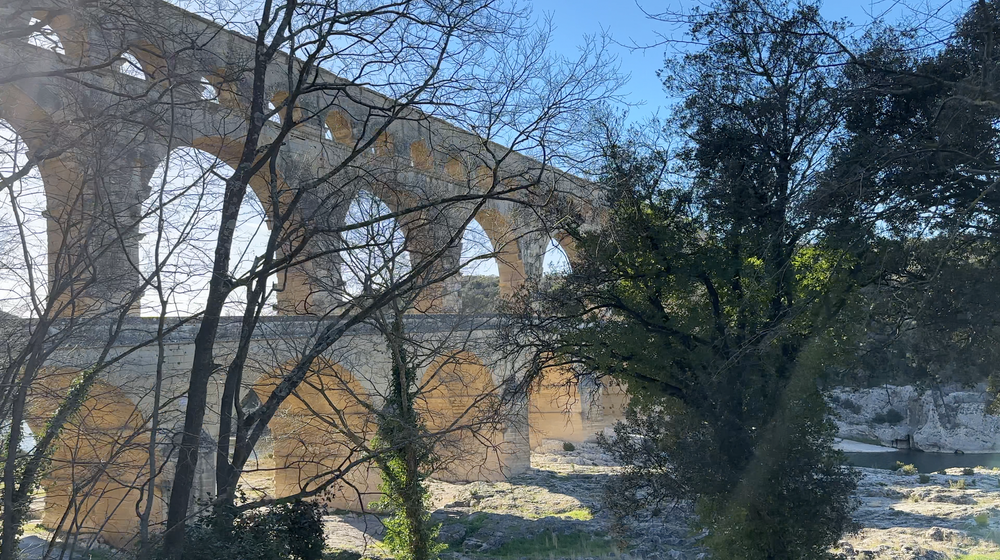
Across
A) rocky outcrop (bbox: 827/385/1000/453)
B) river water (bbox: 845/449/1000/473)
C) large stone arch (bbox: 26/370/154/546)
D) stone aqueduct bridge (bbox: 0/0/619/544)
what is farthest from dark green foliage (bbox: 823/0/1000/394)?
rocky outcrop (bbox: 827/385/1000/453)

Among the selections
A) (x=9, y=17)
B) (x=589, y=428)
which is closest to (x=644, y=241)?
(x=9, y=17)

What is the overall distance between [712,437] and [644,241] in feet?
7.30

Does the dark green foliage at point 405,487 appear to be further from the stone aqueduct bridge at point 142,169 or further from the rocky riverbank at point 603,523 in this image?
the stone aqueduct bridge at point 142,169

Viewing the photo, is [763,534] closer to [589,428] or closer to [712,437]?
[712,437]

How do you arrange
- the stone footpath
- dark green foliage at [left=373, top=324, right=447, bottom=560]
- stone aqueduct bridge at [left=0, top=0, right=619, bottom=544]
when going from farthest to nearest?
the stone footpath
dark green foliage at [left=373, top=324, right=447, bottom=560]
stone aqueduct bridge at [left=0, top=0, right=619, bottom=544]

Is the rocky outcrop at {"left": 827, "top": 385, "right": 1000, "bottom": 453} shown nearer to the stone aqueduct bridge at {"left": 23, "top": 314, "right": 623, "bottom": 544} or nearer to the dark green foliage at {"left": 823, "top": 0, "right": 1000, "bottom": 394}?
the stone aqueduct bridge at {"left": 23, "top": 314, "right": 623, "bottom": 544}

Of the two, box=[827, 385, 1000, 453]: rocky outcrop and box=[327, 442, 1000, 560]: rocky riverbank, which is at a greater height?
box=[827, 385, 1000, 453]: rocky outcrop

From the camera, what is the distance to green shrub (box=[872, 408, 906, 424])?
1332 inches

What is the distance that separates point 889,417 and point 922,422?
1.63 meters

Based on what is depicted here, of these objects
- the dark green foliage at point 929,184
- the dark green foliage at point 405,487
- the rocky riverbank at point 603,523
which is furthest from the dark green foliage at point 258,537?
the dark green foliage at point 929,184

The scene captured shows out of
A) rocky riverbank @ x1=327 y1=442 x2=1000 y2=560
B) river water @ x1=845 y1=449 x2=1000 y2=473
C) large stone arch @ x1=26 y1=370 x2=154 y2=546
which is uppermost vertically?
large stone arch @ x1=26 y1=370 x2=154 y2=546

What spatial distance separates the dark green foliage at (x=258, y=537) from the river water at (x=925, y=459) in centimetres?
2352

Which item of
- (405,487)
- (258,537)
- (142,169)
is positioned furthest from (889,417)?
(258,537)

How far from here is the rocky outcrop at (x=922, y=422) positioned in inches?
1215
